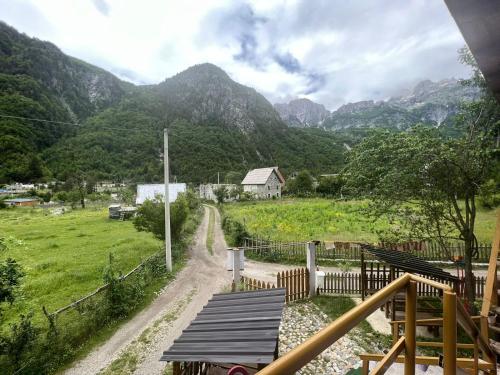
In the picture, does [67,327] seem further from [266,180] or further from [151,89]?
[151,89]

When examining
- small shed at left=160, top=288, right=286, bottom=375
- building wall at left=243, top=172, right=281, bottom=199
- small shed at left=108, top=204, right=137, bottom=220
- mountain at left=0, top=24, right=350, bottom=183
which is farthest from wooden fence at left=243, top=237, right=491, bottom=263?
building wall at left=243, top=172, right=281, bottom=199

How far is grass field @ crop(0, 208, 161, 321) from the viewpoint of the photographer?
10.8m

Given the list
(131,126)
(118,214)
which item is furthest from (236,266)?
(131,126)

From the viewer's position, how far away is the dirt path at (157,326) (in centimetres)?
711

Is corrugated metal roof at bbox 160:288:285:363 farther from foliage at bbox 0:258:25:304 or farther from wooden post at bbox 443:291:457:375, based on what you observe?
foliage at bbox 0:258:25:304

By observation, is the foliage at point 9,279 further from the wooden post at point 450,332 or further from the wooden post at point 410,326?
the wooden post at point 450,332

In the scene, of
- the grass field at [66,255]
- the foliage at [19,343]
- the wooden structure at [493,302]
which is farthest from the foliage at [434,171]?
the foliage at [19,343]

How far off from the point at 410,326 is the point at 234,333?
11.2 ft

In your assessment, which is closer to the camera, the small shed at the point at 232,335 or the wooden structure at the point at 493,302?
the small shed at the point at 232,335

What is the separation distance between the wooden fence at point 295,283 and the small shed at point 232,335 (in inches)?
183

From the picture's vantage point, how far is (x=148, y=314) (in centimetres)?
997

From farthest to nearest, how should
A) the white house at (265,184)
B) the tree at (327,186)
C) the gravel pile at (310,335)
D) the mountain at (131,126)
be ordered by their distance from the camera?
1. the mountain at (131,126)
2. the white house at (265,184)
3. the tree at (327,186)
4. the gravel pile at (310,335)

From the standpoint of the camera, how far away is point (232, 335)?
4.18 meters

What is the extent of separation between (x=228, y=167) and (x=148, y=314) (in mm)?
96148
